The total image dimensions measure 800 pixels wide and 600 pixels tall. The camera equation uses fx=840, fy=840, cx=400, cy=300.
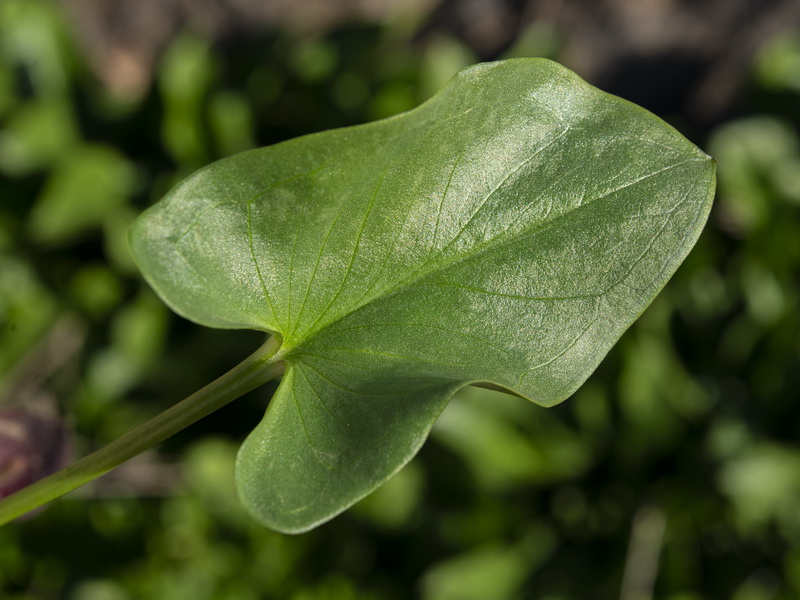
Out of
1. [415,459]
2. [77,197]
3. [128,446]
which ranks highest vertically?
[128,446]

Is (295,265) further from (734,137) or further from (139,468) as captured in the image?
(734,137)

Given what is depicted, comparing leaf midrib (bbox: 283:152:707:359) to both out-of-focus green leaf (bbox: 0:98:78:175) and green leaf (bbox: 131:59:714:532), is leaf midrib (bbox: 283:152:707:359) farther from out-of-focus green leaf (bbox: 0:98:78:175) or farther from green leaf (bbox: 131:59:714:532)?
out-of-focus green leaf (bbox: 0:98:78:175)

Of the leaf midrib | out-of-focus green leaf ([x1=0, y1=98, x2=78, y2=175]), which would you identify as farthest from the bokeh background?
the leaf midrib

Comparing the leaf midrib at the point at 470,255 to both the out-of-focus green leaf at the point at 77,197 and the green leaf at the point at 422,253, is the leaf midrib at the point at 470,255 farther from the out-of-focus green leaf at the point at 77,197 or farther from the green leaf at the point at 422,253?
the out-of-focus green leaf at the point at 77,197

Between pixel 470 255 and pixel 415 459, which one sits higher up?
pixel 470 255

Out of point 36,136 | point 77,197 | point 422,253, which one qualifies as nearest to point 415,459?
point 77,197

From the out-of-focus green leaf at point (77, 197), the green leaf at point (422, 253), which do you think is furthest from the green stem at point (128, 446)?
the out-of-focus green leaf at point (77, 197)

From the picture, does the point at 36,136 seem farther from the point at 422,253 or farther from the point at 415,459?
the point at 422,253
